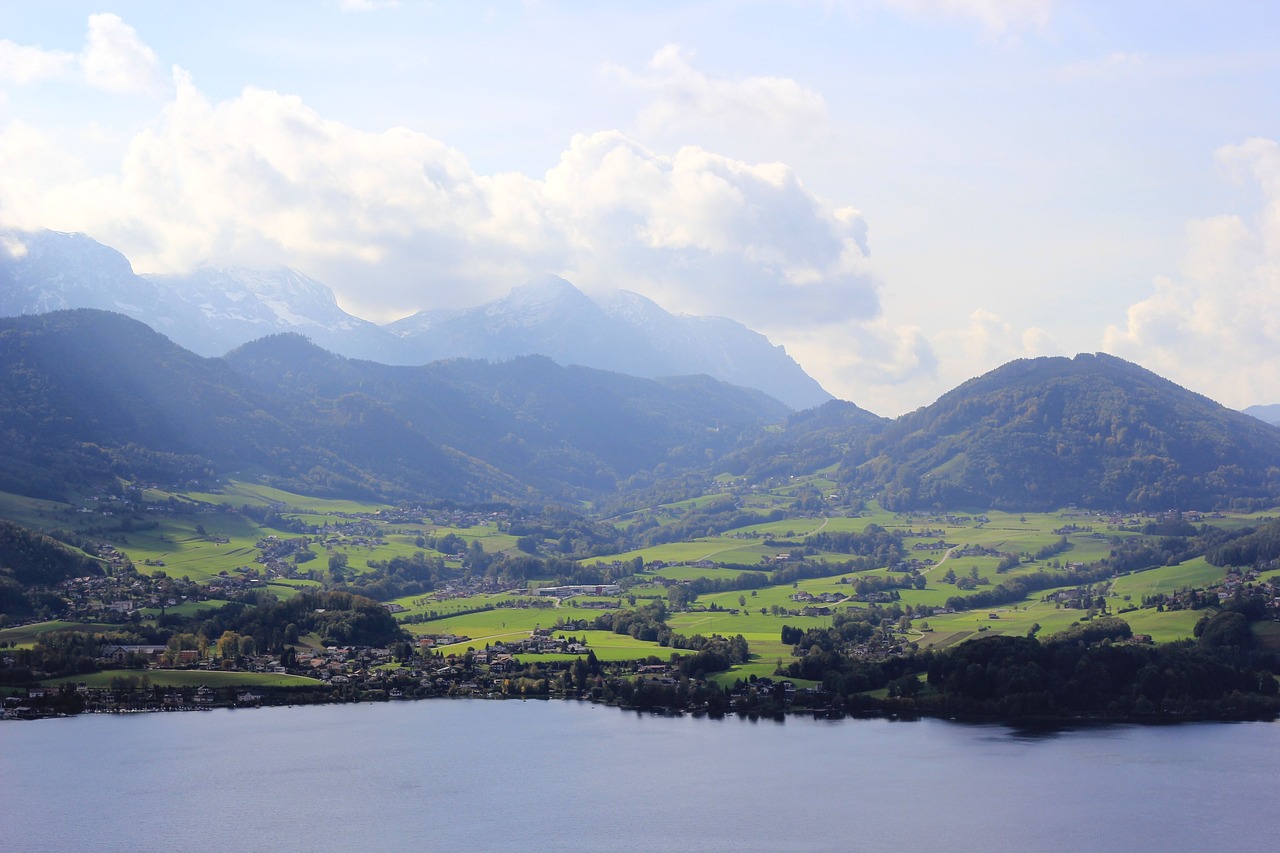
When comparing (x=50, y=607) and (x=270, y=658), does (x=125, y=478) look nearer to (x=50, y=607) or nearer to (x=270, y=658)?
(x=50, y=607)

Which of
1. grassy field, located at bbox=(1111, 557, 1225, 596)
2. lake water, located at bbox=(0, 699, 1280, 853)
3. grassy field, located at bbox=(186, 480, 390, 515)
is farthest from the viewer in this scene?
grassy field, located at bbox=(186, 480, 390, 515)

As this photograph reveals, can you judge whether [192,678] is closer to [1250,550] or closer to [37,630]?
[37,630]

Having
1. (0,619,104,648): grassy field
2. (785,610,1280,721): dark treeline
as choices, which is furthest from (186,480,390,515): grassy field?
(785,610,1280,721): dark treeline

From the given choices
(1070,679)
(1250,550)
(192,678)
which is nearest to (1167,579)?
(1250,550)

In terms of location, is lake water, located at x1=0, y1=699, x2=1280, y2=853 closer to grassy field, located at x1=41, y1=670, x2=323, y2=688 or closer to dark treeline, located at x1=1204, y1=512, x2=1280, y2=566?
grassy field, located at x1=41, y1=670, x2=323, y2=688

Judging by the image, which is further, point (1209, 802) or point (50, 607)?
point (50, 607)

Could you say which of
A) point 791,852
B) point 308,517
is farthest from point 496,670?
point 308,517
